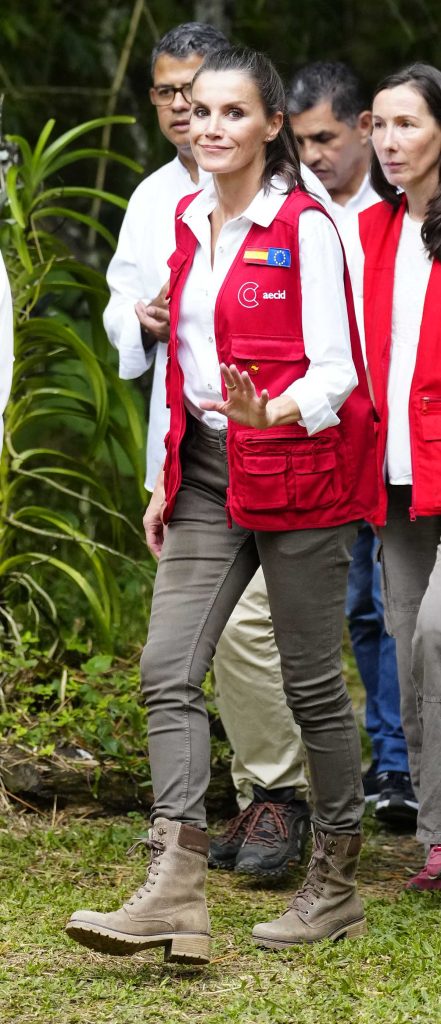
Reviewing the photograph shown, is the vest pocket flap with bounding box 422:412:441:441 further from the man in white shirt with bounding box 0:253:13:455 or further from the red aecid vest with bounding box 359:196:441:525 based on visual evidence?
the man in white shirt with bounding box 0:253:13:455

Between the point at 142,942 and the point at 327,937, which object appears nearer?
the point at 142,942

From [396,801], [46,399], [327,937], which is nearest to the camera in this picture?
[327,937]

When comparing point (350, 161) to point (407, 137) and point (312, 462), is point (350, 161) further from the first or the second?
point (312, 462)

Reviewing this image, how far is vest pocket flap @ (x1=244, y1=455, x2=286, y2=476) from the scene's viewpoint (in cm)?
279

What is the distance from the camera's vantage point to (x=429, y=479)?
3.09 metres

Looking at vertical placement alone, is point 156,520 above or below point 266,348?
below

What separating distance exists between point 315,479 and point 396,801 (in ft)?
4.60

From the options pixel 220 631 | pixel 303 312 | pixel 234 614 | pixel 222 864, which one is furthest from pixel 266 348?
pixel 222 864

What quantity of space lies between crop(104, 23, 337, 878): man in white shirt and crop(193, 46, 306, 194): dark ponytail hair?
602 millimetres

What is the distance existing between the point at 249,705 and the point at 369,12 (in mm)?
4873

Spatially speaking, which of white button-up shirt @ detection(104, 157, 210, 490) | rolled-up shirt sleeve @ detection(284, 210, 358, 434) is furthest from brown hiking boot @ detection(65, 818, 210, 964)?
white button-up shirt @ detection(104, 157, 210, 490)

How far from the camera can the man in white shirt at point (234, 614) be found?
359 cm

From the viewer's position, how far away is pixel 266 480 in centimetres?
279

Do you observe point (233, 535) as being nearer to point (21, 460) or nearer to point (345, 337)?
point (345, 337)
